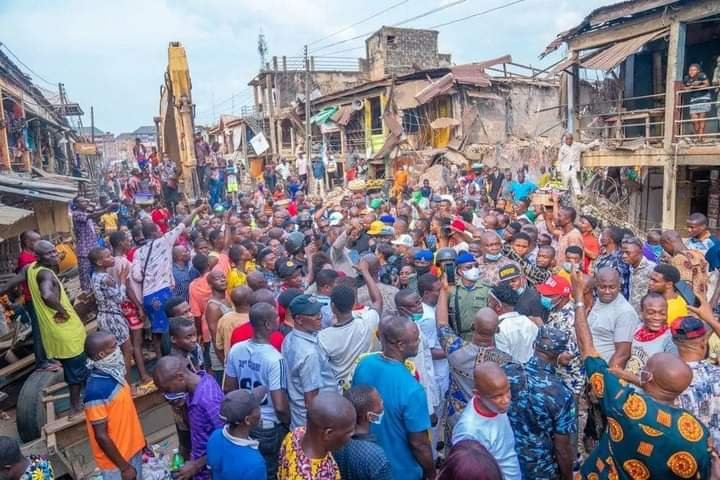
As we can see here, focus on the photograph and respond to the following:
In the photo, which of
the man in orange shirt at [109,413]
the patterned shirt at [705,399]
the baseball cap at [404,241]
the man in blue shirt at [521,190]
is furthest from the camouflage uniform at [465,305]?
the man in blue shirt at [521,190]

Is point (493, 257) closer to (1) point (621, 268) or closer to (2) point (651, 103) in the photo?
(1) point (621, 268)

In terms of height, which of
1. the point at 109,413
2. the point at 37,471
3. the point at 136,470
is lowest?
the point at 136,470

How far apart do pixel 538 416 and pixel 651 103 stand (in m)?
14.8

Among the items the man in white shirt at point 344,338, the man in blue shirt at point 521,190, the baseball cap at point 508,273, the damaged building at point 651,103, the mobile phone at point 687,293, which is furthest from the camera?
the man in blue shirt at point 521,190

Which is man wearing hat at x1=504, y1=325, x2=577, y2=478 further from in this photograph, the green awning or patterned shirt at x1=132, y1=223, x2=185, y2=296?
the green awning

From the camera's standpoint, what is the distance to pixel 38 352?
230 inches

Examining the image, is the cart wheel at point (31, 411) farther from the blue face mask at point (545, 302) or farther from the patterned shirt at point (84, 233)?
the blue face mask at point (545, 302)

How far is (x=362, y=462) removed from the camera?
258cm

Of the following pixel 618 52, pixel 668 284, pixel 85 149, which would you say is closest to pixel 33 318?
pixel 668 284

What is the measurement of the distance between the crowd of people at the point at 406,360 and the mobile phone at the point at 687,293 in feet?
0.11

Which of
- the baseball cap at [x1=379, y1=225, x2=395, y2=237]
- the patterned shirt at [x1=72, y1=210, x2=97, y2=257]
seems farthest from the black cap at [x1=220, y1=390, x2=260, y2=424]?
the patterned shirt at [x1=72, y1=210, x2=97, y2=257]

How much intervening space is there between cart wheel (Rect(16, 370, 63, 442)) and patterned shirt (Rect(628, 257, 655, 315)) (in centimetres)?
626

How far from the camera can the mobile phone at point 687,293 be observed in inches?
198

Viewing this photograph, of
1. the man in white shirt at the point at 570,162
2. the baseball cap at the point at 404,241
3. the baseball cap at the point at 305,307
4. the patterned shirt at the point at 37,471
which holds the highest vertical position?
the man in white shirt at the point at 570,162
